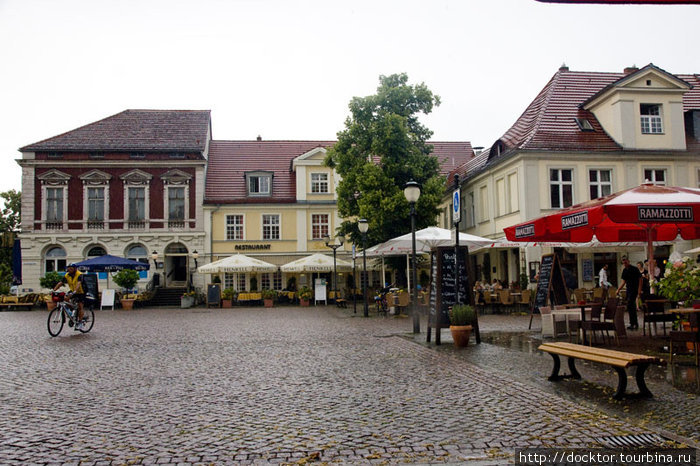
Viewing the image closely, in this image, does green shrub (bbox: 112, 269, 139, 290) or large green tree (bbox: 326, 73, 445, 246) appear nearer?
large green tree (bbox: 326, 73, 445, 246)

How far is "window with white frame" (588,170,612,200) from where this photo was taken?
95.6 ft

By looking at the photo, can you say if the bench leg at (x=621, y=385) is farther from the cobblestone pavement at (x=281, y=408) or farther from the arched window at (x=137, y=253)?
the arched window at (x=137, y=253)

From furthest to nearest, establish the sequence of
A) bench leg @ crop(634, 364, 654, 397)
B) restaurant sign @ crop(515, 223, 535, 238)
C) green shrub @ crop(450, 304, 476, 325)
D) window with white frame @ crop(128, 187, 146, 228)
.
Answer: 1. window with white frame @ crop(128, 187, 146, 228)
2. restaurant sign @ crop(515, 223, 535, 238)
3. green shrub @ crop(450, 304, 476, 325)
4. bench leg @ crop(634, 364, 654, 397)

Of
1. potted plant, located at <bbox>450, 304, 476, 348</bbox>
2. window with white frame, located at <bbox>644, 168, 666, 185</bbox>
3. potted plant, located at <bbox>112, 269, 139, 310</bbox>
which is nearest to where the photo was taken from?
potted plant, located at <bbox>450, 304, 476, 348</bbox>

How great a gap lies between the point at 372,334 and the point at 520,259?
14444mm

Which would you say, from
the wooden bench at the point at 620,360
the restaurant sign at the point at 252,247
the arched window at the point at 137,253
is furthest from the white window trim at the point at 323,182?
the wooden bench at the point at 620,360

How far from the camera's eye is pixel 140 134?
4244 cm

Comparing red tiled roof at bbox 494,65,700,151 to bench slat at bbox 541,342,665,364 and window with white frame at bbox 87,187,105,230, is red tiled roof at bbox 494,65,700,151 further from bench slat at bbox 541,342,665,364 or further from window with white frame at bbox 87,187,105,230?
window with white frame at bbox 87,187,105,230

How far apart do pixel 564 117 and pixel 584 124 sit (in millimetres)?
967

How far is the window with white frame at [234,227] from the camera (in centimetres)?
4200

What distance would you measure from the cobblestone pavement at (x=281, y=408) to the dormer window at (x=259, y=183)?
30.4 meters

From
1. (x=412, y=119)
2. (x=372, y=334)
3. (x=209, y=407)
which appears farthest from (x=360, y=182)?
(x=209, y=407)

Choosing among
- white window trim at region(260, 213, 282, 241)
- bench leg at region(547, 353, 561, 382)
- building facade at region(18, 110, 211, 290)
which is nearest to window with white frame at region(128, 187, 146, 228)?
building facade at region(18, 110, 211, 290)

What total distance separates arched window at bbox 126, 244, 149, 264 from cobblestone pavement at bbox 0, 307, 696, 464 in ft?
93.6
